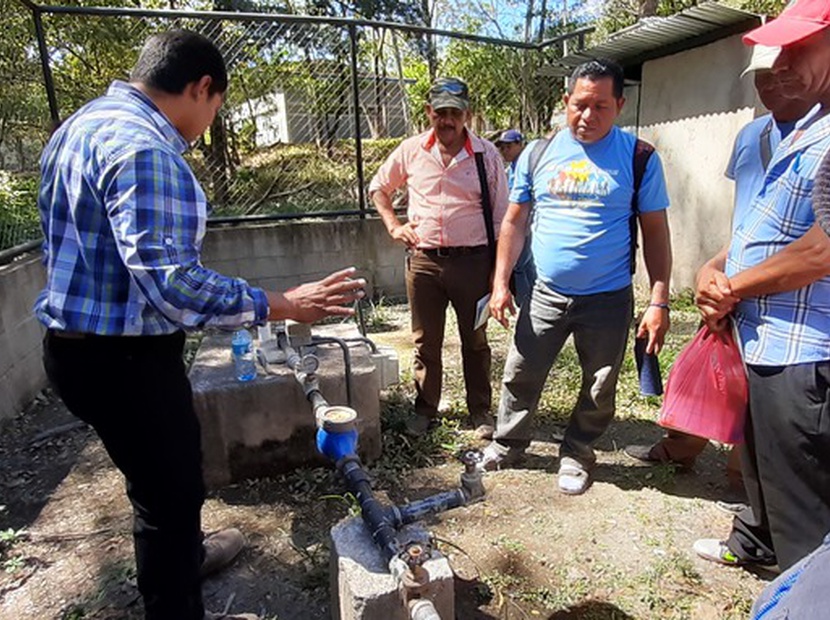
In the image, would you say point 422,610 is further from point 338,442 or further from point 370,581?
point 338,442

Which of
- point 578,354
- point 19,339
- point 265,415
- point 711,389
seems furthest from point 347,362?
point 19,339

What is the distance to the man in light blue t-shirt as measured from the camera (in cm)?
251

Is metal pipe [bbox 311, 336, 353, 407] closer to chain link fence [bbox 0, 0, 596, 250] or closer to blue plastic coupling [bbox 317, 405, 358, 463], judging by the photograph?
blue plastic coupling [bbox 317, 405, 358, 463]

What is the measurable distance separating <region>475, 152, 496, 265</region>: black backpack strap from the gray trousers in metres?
0.49

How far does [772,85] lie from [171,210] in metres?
1.91

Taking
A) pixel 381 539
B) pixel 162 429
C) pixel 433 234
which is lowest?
pixel 381 539

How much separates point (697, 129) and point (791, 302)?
479 centimetres

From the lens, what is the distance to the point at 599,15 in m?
14.6

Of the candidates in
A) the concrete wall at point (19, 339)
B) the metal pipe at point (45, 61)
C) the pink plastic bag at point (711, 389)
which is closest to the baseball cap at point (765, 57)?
the pink plastic bag at point (711, 389)

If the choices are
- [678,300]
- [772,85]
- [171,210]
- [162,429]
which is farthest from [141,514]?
[678,300]

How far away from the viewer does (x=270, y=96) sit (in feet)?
21.1

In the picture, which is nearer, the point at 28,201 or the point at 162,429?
the point at 162,429

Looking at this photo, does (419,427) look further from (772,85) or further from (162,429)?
(772,85)

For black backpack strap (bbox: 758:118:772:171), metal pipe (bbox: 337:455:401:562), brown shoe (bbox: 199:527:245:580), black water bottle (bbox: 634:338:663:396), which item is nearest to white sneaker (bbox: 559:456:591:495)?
black water bottle (bbox: 634:338:663:396)
